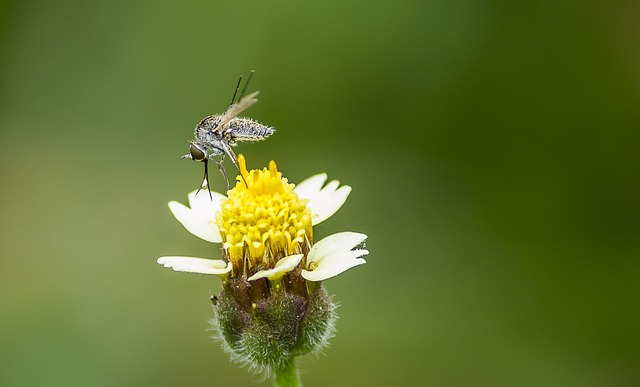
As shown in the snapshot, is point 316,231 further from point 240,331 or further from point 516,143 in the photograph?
point 240,331

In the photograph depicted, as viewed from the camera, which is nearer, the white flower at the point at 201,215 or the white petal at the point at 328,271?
the white petal at the point at 328,271

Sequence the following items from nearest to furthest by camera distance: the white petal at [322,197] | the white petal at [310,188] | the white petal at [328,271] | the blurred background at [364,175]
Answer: the white petal at [328,271] < the white petal at [322,197] < the white petal at [310,188] < the blurred background at [364,175]

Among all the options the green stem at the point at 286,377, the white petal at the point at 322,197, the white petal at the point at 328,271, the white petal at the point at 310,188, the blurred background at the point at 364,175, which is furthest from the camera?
the blurred background at the point at 364,175

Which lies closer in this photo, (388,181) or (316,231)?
(316,231)

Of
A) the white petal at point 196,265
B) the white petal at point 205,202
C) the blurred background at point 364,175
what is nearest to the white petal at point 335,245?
the white petal at point 196,265

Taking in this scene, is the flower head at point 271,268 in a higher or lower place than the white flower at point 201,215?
lower

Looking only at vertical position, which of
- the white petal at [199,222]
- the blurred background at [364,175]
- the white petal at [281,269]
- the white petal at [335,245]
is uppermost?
the blurred background at [364,175]

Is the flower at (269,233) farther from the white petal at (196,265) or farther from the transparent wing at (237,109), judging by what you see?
the transparent wing at (237,109)

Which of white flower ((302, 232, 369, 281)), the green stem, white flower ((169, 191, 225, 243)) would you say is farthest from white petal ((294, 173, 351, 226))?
the green stem

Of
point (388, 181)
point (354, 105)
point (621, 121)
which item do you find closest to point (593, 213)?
point (621, 121)
